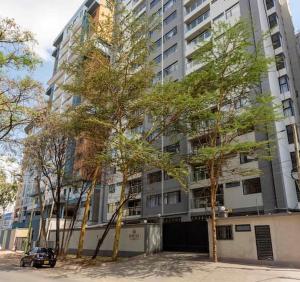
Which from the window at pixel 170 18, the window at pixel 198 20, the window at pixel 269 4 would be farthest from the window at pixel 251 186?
the window at pixel 170 18

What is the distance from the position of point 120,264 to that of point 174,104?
1159 cm

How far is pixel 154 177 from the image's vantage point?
1591 inches

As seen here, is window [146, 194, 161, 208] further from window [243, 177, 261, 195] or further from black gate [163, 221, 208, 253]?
window [243, 177, 261, 195]

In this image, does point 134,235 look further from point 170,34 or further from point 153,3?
point 153,3

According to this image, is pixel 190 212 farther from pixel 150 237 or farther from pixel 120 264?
pixel 120 264

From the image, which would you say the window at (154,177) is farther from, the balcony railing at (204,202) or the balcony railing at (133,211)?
the balcony railing at (204,202)

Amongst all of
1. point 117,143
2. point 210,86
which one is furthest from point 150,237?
point 210,86

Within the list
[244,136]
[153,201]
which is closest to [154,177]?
[153,201]

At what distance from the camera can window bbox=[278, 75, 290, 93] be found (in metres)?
31.8

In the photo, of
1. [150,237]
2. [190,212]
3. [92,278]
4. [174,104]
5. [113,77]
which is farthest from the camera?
[190,212]

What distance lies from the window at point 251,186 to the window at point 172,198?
8.95 meters

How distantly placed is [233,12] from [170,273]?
30684 mm

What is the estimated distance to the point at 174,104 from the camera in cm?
2003

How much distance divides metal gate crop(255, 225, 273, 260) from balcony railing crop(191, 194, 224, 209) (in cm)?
1348
